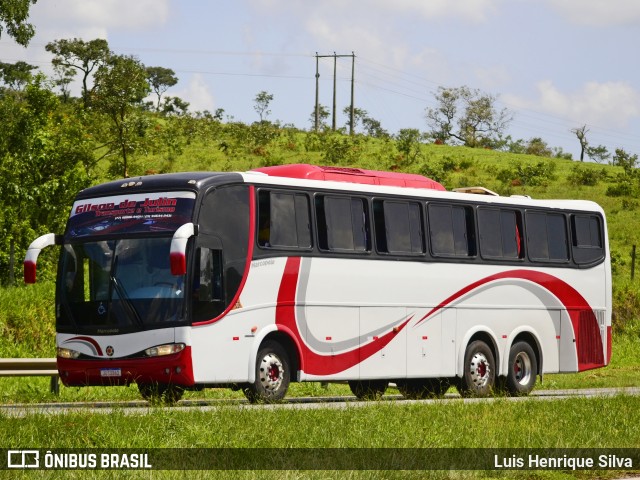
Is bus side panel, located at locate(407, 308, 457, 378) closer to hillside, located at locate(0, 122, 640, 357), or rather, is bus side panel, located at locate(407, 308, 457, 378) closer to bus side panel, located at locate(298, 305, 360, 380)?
bus side panel, located at locate(298, 305, 360, 380)

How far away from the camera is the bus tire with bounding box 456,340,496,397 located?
22.4 meters

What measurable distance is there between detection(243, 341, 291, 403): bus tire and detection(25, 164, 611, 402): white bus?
0.02m

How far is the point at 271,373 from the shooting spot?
734 inches

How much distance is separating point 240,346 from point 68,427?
5870 mm

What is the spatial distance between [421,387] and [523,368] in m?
2.11

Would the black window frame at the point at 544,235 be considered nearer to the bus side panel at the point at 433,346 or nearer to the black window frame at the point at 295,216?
the bus side panel at the point at 433,346

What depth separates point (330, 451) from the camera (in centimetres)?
1163

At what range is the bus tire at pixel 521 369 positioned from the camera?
23359 millimetres

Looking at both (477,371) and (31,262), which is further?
(477,371)

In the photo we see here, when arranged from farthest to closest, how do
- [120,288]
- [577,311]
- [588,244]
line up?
[588,244], [577,311], [120,288]

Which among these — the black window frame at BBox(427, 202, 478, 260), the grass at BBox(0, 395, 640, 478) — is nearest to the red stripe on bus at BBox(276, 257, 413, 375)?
the black window frame at BBox(427, 202, 478, 260)

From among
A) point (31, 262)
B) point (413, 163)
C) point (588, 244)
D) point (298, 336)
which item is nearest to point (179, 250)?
point (31, 262)

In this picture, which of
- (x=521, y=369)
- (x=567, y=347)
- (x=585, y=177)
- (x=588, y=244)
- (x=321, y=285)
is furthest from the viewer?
(x=585, y=177)

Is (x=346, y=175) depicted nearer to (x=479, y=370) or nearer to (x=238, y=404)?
(x=479, y=370)
